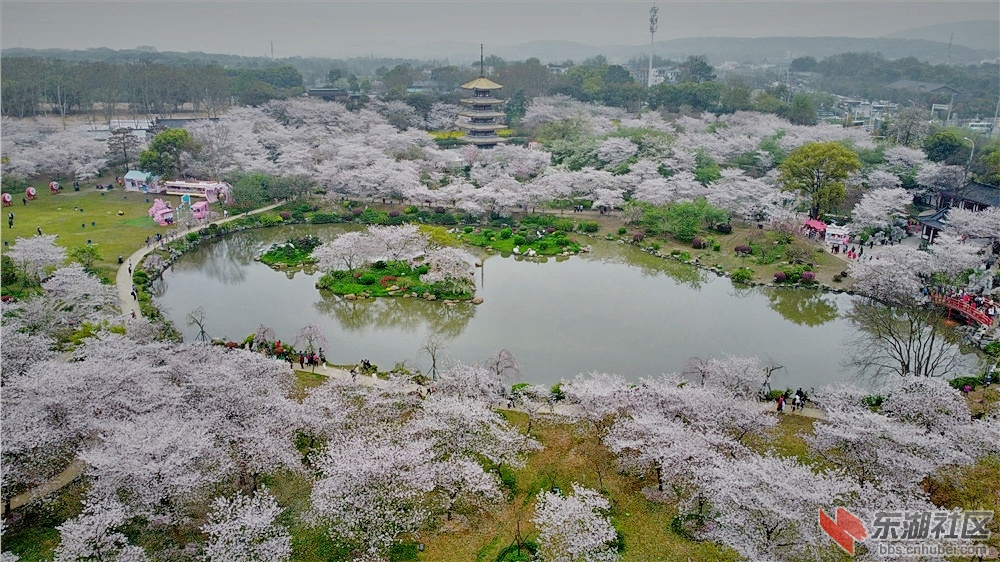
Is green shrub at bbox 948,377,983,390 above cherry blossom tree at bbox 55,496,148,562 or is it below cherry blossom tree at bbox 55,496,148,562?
above

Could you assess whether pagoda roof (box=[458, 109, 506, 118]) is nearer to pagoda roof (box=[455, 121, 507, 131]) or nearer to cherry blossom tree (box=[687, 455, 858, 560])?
pagoda roof (box=[455, 121, 507, 131])

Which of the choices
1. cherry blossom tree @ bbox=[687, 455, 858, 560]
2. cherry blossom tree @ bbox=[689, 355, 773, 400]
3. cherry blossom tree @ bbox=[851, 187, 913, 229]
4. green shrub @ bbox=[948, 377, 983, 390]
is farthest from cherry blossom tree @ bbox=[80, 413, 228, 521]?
cherry blossom tree @ bbox=[851, 187, 913, 229]

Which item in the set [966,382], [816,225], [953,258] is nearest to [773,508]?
[966,382]

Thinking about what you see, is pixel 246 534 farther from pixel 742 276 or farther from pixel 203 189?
pixel 203 189

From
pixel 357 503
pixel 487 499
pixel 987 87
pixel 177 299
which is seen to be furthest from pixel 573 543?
pixel 987 87

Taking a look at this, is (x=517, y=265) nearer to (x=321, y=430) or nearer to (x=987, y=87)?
(x=321, y=430)
